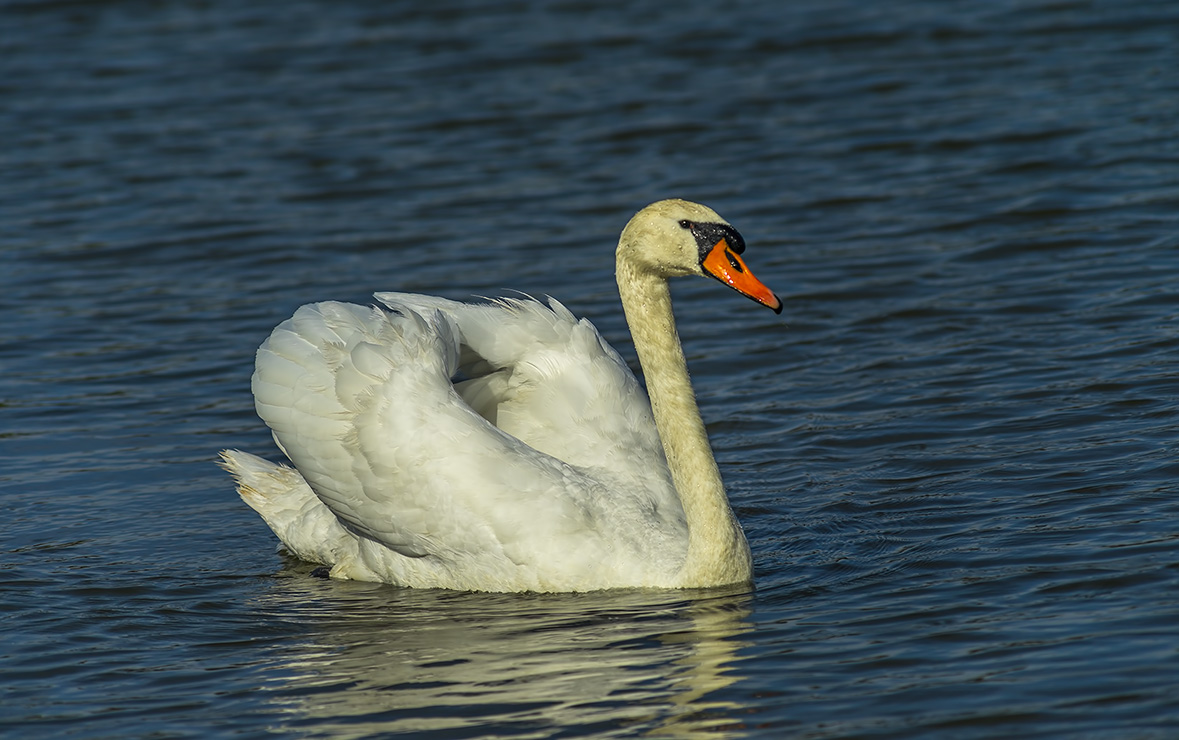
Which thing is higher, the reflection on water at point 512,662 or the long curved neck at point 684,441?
the long curved neck at point 684,441

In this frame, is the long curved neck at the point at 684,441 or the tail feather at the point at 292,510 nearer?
the long curved neck at the point at 684,441

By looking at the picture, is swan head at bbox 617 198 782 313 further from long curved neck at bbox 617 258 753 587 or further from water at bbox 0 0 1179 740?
water at bbox 0 0 1179 740

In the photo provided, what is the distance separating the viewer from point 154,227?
1475cm

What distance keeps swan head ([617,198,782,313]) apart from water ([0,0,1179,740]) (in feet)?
4.47

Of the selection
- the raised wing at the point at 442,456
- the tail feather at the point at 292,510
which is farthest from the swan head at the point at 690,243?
the tail feather at the point at 292,510

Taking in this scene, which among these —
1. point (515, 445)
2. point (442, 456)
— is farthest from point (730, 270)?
point (442, 456)

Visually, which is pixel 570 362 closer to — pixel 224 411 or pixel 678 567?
pixel 678 567

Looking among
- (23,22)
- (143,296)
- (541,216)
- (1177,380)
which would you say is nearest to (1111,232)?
(1177,380)

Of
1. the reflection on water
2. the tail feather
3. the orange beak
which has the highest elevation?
the orange beak

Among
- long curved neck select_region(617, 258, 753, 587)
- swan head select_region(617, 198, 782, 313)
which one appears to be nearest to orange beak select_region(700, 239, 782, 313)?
swan head select_region(617, 198, 782, 313)

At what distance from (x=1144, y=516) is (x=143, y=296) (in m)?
8.01

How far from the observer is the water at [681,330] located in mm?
6496

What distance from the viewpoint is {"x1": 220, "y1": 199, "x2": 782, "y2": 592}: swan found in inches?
293

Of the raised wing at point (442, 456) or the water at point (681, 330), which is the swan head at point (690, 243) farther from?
the water at point (681, 330)
